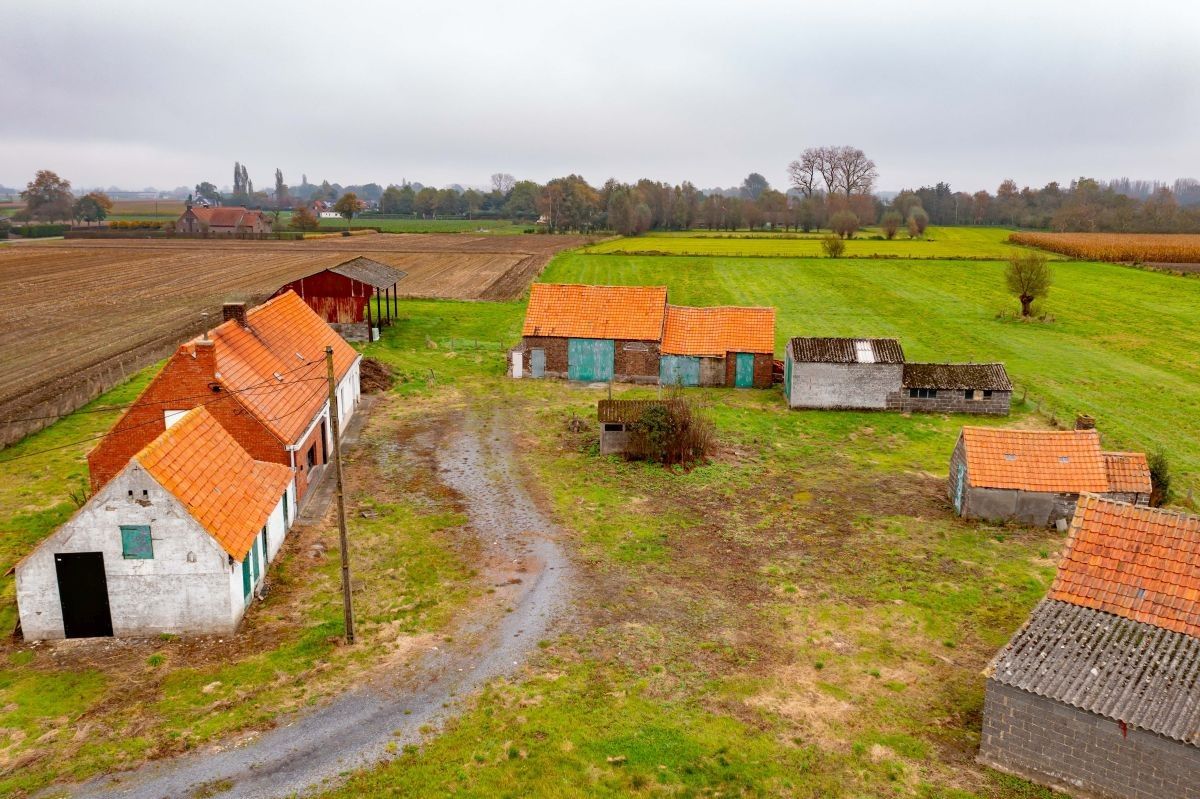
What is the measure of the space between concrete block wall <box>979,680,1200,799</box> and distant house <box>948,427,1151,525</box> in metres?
11.2

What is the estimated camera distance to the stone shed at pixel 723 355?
39062 millimetres

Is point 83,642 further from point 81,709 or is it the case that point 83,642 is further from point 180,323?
point 180,323

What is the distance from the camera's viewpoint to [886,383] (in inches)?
1399

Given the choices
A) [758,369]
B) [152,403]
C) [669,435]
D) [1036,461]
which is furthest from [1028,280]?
[152,403]

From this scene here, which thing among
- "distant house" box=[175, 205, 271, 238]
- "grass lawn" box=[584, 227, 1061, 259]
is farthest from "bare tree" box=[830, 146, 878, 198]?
"distant house" box=[175, 205, 271, 238]

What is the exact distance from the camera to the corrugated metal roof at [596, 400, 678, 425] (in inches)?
1147

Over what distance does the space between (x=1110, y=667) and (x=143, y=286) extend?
74480mm

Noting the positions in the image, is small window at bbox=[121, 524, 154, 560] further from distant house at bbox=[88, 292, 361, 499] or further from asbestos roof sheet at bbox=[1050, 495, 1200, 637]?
asbestos roof sheet at bbox=[1050, 495, 1200, 637]

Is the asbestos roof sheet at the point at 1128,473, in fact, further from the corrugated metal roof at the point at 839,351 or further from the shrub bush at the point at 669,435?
the shrub bush at the point at 669,435

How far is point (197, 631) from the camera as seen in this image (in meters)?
17.8

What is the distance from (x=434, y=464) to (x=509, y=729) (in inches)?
586

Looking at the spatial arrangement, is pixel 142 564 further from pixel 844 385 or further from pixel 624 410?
pixel 844 385

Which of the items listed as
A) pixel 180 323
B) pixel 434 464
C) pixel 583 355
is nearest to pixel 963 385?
pixel 583 355

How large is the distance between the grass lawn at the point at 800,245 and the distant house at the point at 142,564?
84.1 m
